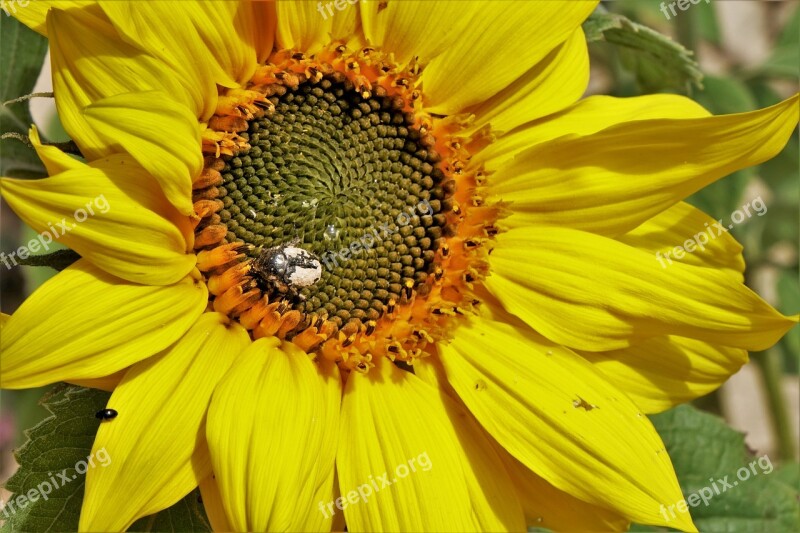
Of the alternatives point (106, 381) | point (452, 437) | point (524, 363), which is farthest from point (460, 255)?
point (106, 381)

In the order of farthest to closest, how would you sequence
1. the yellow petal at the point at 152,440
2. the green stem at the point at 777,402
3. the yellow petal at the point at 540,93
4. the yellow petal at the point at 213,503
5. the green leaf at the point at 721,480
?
1. the green stem at the point at 777,402
2. the green leaf at the point at 721,480
3. the yellow petal at the point at 540,93
4. the yellow petal at the point at 213,503
5. the yellow petal at the point at 152,440

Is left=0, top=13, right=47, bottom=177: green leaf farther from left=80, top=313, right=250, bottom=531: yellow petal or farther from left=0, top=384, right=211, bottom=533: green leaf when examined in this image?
left=80, top=313, right=250, bottom=531: yellow petal

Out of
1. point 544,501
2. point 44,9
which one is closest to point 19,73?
point 44,9

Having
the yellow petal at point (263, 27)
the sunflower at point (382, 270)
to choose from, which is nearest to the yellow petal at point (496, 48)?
the sunflower at point (382, 270)

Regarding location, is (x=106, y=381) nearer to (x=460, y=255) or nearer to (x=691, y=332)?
(x=460, y=255)

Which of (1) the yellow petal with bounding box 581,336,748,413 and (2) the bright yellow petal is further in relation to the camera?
(1) the yellow petal with bounding box 581,336,748,413

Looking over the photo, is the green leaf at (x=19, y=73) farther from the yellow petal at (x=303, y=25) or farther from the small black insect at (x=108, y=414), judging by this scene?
the small black insect at (x=108, y=414)

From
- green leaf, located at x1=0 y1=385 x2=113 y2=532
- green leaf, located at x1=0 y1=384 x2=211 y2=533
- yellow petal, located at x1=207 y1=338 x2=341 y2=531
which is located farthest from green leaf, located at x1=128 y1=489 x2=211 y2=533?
yellow petal, located at x1=207 y1=338 x2=341 y2=531
